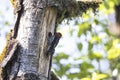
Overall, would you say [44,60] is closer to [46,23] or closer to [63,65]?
[46,23]

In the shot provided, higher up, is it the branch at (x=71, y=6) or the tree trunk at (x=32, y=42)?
the branch at (x=71, y=6)

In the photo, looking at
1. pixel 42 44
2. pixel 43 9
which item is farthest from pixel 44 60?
pixel 43 9

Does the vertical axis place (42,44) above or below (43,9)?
below

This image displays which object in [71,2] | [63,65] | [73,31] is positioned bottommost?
[63,65]

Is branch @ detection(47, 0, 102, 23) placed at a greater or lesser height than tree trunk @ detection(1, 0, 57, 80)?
greater

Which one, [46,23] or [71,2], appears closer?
[46,23]

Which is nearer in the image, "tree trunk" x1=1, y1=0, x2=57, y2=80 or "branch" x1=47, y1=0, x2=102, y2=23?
"tree trunk" x1=1, y1=0, x2=57, y2=80

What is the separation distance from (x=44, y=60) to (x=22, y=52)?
14 cm

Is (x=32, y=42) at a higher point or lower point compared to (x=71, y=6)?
lower

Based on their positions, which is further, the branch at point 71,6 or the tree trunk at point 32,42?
the branch at point 71,6

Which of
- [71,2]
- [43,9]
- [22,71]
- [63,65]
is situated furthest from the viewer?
[63,65]

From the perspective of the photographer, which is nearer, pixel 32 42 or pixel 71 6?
pixel 32 42

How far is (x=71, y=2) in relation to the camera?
228cm

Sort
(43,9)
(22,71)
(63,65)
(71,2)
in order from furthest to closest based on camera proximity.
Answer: (63,65)
(71,2)
(43,9)
(22,71)
